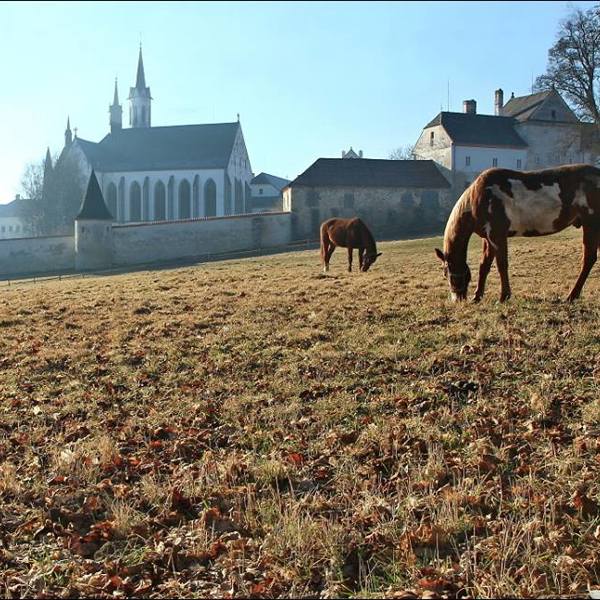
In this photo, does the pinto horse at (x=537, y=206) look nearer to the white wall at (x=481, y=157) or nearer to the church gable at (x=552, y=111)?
the white wall at (x=481, y=157)

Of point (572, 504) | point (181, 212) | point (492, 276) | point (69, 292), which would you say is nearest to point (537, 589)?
point (572, 504)

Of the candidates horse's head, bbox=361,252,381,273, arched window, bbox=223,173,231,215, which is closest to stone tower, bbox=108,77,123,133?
arched window, bbox=223,173,231,215

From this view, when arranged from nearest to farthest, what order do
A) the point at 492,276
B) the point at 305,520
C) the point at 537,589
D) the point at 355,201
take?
the point at 537,589 < the point at 305,520 < the point at 492,276 < the point at 355,201

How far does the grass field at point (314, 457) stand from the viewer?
3.77m

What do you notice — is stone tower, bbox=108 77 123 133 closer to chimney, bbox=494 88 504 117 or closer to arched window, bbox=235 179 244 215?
arched window, bbox=235 179 244 215

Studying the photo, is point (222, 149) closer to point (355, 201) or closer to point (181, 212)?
point (181, 212)

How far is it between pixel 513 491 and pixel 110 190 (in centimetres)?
8452

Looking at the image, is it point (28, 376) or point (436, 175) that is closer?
point (28, 376)

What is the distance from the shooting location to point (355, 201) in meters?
57.2

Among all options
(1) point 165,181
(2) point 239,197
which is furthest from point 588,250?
(2) point 239,197

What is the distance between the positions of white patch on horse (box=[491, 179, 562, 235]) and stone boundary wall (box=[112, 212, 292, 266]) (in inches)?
1675

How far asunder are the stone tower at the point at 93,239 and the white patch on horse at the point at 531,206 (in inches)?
1792

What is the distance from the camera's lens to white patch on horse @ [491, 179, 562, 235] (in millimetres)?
9969

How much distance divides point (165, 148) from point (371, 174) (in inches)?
1410
